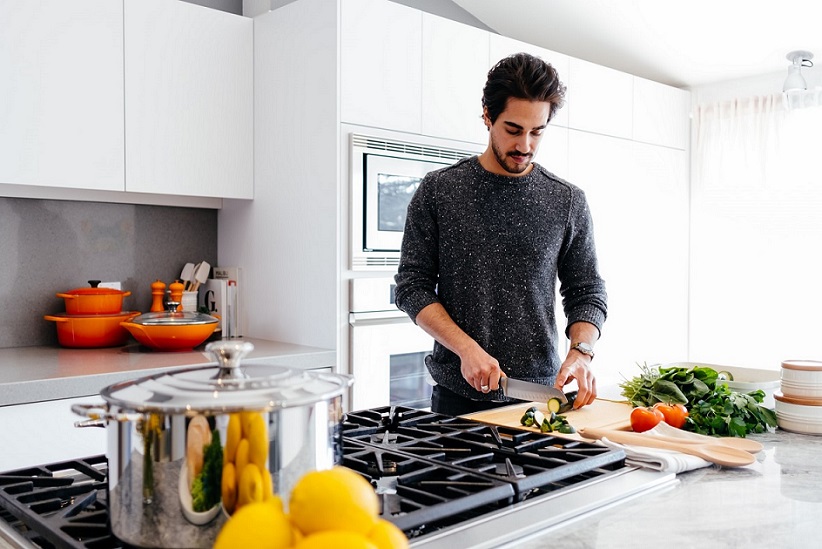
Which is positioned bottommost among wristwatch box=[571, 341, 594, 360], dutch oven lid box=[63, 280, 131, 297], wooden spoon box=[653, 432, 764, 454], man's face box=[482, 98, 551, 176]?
wooden spoon box=[653, 432, 764, 454]

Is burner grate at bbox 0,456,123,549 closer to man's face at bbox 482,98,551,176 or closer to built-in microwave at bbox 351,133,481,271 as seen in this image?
man's face at bbox 482,98,551,176

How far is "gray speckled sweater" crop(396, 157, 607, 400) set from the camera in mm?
1961

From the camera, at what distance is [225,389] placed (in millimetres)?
773

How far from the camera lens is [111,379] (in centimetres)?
227

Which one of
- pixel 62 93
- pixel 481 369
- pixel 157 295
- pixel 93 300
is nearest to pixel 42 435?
pixel 93 300

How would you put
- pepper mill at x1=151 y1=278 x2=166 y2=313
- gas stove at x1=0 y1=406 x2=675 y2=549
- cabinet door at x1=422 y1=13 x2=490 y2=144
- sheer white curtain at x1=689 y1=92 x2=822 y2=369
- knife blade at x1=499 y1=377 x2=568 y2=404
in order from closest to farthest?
gas stove at x1=0 y1=406 x2=675 y2=549, knife blade at x1=499 y1=377 x2=568 y2=404, pepper mill at x1=151 y1=278 x2=166 y2=313, cabinet door at x1=422 y1=13 x2=490 y2=144, sheer white curtain at x1=689 y1=92 x2=822 y2=369

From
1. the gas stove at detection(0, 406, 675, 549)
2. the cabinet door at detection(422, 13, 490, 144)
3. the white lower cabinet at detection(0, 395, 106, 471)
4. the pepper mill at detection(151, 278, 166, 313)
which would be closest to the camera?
the gas stove at detection(0, 406, 675, 549)

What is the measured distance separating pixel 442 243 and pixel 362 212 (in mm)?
912

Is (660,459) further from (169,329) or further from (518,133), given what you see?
(169,329)

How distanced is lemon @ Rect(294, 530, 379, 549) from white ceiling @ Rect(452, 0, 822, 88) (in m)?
3.71

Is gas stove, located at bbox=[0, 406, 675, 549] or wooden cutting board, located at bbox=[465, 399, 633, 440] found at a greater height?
gas stove, located at bbox=[0, 406, 675, 549]

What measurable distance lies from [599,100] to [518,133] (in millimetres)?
2275

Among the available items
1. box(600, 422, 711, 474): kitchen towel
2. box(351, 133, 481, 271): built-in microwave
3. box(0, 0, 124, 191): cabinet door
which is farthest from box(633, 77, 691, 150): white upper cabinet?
box(600, 422, 711, 474): kitchen towel

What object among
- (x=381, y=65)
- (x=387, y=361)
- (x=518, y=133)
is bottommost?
(x=387, y=361)
